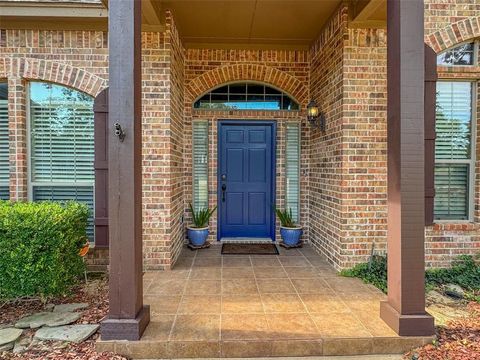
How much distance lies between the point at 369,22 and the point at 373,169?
1725mm

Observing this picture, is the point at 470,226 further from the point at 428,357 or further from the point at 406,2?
the point at 406,2

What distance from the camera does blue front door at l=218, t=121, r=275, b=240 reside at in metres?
5.12

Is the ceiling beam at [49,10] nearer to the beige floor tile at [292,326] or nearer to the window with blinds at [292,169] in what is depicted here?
the window with blinds at [292,169]

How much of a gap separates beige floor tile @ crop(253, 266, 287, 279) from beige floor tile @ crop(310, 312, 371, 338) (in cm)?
96

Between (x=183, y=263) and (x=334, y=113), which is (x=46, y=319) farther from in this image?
(x=334, y=113)

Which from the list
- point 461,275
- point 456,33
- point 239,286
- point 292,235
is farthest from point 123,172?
point 456,33

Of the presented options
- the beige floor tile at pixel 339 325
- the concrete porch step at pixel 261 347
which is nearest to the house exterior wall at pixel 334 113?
the beige floor tile at pixel 339 325

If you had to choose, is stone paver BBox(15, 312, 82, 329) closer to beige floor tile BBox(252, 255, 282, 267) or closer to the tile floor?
the tile floor

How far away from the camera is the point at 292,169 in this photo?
520 centimetres

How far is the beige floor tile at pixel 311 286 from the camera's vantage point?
3.28m

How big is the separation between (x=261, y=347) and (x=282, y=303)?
2.14 ft

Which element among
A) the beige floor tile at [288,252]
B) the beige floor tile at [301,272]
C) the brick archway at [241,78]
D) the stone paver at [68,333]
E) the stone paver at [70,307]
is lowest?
the stone paver at [68,333]

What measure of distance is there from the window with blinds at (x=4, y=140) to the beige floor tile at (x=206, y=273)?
2.58 metres

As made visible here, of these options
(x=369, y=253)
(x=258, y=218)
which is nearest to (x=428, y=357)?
(x=369, y=253)
